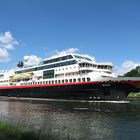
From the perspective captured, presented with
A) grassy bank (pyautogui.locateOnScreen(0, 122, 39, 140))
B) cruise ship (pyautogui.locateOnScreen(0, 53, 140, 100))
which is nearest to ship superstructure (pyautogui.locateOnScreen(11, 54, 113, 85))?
cruise ship (pyautogui.locateOnScreen(0, 53, 140, 100))

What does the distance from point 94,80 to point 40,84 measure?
18563mm

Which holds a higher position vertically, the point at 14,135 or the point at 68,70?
the point at 68,70

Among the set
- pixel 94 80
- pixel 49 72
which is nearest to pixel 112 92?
pixel 94 80

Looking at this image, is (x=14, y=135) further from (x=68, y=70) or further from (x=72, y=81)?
(x=68, y=70)

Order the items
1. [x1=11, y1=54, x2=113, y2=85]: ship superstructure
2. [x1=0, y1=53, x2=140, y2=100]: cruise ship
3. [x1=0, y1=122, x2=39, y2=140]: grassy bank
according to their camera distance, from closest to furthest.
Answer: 1. [x1=0, y1=122, x2=39, y2=140]: grassy bank
2. [x1=0, y1=53, x2=140, y2=100]: cruise ship
3. [x1=11, y1=54, x2=113, y2=85]: ship superstructure

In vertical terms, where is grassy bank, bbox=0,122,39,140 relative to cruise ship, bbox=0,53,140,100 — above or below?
below

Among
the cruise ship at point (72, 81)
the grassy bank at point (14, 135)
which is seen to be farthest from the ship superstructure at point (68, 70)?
the grassy bank at point (14, 135)

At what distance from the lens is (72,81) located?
62.3m

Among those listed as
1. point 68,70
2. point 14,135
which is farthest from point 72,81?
point 14,135

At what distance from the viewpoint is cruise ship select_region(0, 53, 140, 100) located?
5619cm

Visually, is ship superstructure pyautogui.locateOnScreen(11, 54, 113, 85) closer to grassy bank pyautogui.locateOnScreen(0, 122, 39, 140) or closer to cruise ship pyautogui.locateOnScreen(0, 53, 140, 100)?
cruise ship pyautogui.locateOnScreen(0, 53, 140, 100)

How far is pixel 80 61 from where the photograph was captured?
63219 mm

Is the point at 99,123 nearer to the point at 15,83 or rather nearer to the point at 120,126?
the point at 120,126

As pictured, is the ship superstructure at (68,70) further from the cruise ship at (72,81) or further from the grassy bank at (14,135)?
the grassy bank at (14,135)
